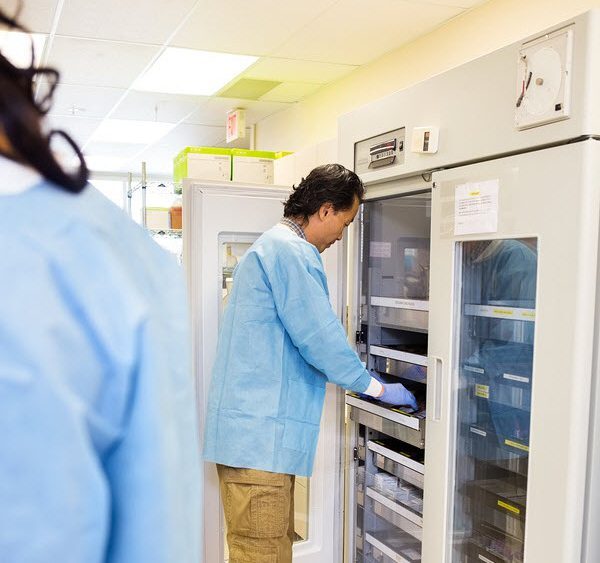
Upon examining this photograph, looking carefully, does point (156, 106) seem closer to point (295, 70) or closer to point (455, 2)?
point (295, 70)

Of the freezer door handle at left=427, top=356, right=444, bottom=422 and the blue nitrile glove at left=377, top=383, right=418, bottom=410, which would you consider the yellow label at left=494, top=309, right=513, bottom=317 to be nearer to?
the freezer door handle at left=427, top=356, right=444, bottom=422

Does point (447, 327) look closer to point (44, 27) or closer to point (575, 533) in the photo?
point (575, 533)

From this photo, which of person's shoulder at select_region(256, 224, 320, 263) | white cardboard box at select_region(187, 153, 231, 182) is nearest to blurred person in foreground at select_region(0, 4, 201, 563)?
person's shoulder at select_region(256, 224, 320, 263)

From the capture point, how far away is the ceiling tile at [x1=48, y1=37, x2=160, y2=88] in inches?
171

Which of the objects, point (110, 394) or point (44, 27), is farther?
point (44, 27)

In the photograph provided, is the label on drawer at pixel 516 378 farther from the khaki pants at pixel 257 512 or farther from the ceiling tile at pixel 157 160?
the ceiling tile at pixel 157 160

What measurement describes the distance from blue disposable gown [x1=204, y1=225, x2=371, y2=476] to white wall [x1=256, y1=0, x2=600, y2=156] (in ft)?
3.43

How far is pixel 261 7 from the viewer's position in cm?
366

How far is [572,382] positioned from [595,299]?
188 millimetres

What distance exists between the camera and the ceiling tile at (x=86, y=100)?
18.0 feet

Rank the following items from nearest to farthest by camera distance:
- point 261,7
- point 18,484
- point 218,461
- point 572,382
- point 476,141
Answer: point 18,484
point 572,382
point 476,141
point 218,461
point 261,7

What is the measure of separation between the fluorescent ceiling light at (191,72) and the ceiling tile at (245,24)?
0.67 ft

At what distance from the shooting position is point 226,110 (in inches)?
249

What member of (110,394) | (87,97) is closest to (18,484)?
(110,394)
